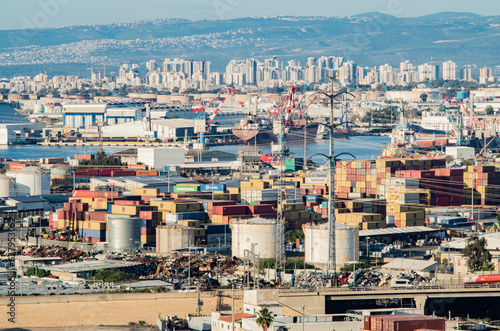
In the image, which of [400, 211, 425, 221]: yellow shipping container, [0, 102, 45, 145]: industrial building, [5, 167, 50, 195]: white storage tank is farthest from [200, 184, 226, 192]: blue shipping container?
[0, 102, 45, 145]: industrial building

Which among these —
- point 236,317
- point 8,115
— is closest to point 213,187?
point 236,317

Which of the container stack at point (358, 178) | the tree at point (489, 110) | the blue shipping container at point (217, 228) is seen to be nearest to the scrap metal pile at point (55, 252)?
the blue shipping container at point (217, 228)

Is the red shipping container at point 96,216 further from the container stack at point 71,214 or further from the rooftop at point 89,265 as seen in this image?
the rooftop at point 89,265

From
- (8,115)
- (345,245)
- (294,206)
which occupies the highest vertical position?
(8,115)

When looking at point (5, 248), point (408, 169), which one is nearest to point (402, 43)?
point (408, 169)

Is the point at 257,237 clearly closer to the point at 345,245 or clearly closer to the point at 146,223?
the point at 345,245

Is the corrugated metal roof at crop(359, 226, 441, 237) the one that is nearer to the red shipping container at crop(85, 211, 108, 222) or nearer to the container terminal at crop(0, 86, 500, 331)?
the container terminal at crop(0, 86, 500, 331)

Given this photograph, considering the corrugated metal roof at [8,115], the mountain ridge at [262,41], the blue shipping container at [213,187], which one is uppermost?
the mountain ridge at [262,41]
